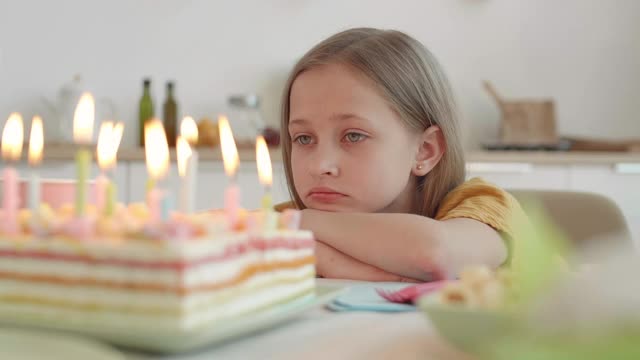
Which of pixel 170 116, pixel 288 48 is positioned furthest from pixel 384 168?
pixel 288 48

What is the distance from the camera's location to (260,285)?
69 centimetres

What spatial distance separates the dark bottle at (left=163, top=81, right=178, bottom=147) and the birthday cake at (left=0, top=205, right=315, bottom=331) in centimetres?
299

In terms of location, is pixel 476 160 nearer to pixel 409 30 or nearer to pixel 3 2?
pixel 409 30

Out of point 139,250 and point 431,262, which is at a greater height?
point 139,250

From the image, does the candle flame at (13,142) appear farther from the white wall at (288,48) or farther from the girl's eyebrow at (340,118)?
the white wall at (288,48)

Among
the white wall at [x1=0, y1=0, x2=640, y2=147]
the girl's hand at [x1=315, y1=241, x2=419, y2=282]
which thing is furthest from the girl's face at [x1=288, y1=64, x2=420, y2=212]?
the white wall at [x1=0, y1=0, x2=640, y2=147]

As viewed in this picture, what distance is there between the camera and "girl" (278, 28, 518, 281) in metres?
1.23

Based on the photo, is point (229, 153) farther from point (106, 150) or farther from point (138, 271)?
point (138, 271)

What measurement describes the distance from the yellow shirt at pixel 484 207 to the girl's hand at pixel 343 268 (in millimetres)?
238

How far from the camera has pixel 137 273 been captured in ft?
1.93

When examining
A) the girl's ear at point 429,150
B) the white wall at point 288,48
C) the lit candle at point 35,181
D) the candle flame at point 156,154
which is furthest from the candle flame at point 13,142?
the white wall at point 288,48

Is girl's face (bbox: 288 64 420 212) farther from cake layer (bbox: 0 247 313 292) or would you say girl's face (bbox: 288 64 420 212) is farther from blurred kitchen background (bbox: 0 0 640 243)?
blurred kitchen background (bbox: 0 0 640 243)

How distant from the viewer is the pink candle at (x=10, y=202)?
663 mm

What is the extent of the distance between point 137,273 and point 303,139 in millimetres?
999
